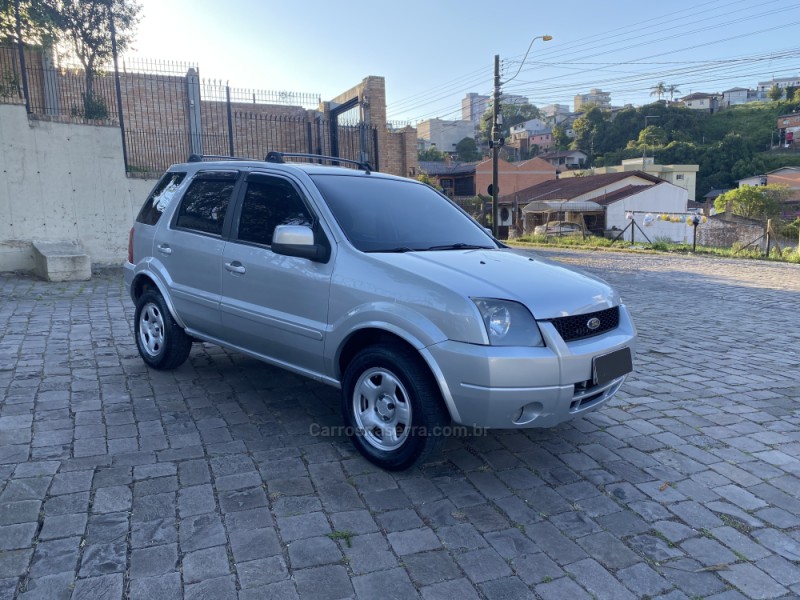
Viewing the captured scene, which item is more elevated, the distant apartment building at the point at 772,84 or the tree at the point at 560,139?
the distant apartment building at the point at 772,84

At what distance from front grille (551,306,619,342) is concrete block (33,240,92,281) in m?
10.2

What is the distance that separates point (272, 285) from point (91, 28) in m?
13.9

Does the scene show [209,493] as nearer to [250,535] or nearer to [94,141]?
[250,535]

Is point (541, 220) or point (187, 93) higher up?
point (187, 93)

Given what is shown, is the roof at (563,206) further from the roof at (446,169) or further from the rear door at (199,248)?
the rear door at (199,248)

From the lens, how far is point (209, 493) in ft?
10.5

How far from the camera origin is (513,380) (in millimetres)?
3027

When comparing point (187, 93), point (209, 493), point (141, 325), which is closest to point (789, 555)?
point (209, 493)

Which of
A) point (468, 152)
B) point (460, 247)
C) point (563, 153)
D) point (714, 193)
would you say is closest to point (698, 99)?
point (563, 153)

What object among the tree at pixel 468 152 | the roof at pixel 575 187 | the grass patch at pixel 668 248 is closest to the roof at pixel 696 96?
the tree at pixel 468 152

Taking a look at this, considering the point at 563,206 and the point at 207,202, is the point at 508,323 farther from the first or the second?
the point at 563,206

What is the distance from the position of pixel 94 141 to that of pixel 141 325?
8.42 m

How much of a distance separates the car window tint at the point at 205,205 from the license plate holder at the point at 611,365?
2.95m

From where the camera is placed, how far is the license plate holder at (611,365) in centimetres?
328
